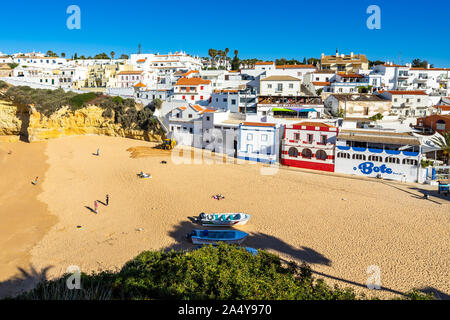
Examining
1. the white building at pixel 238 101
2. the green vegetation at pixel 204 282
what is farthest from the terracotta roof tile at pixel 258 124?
the green vegetation at pixel 204 282

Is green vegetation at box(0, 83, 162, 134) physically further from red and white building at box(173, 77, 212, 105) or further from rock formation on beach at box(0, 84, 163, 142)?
red and white building at box(173, 77, 212, 105)

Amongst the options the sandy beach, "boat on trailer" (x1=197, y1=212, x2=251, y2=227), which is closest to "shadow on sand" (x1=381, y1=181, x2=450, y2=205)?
the sandy beach

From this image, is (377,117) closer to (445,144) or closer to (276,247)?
(445,144)

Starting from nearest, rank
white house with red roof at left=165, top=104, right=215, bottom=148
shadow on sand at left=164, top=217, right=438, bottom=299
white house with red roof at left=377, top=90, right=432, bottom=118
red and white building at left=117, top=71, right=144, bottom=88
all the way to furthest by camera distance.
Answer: shadow on sand at left=164, top=217, right=438, bottom=299, white house with red roof at left=165, top=104, right=215, bottom=148, white house with red roof at left=377, top=90, right=432, bottom=118, red and white building at left=117, top=71, right=144, bottom=88

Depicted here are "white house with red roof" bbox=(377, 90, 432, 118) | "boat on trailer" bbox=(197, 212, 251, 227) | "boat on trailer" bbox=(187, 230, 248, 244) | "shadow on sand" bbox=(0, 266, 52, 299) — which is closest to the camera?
"shadow on sand" bbox=(0, 266, 52, 299)

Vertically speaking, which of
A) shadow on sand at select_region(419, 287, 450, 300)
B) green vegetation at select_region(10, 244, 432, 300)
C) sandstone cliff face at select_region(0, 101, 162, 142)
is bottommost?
shadow on sand at select_region(419, 287, 450, 300)

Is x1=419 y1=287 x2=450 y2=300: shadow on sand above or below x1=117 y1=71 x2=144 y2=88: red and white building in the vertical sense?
below
